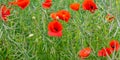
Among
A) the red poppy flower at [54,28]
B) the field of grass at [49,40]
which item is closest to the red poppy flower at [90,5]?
the field of grass at [49,40]

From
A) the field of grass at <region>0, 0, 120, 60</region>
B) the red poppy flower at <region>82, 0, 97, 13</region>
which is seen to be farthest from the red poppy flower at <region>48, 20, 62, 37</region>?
the red poppy flower at <region>82, 0, 97, 13</region>

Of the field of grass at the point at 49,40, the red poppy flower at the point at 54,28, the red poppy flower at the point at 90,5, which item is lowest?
the field of grass at the point at 49,40

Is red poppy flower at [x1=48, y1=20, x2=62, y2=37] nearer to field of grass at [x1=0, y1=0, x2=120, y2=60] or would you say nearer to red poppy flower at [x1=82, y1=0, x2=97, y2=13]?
field of grass at [x1=0, y1=0, x2=120, y2=60]

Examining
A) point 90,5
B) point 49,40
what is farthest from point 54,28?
point 90,5

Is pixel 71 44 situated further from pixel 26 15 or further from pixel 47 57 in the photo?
pixel 26 15

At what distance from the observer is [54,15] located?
1.73m

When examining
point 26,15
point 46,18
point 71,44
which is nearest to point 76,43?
point 71,44

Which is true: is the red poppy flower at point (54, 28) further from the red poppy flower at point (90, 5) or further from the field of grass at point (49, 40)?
the red poppy flower at point (90, 5)

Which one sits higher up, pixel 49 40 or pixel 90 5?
pixel 90 5

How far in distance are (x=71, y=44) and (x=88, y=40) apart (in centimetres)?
8

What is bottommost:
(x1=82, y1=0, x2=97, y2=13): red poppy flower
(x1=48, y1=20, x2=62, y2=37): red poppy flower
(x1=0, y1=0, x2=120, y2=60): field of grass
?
(x1=0, y1=0, x2=120, y2=60): field of grass

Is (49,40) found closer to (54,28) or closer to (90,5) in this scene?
(54,28)

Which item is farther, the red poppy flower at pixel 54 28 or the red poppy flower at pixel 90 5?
the red poppy flower at pixel 90 5

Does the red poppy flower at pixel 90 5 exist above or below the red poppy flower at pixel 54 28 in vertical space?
above
